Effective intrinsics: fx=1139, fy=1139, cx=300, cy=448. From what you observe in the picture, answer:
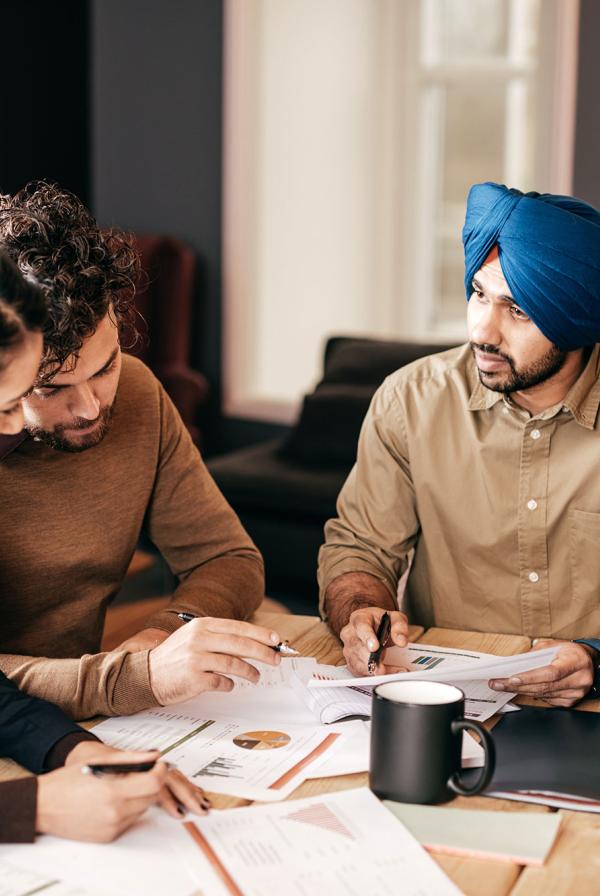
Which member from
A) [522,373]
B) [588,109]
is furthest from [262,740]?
[588,109]

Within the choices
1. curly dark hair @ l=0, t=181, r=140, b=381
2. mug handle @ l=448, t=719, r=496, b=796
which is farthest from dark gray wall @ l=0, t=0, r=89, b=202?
mug handle @ l=448, t=719, r=496, b=796

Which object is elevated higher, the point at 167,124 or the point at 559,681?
the point at 167,124

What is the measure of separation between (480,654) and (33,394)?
0.71 meters

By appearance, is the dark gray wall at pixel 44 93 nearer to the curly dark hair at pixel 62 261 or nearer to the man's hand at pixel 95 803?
the curly dark hair at pixel 62 261

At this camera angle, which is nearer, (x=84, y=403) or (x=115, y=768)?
(x=115, y=768)

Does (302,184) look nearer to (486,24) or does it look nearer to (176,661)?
(486,24)

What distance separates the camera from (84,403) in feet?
5.09

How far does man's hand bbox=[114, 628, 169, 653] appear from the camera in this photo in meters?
1.46

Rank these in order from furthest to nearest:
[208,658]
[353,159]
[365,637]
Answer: [353,159]
[365,637]
[208,658]

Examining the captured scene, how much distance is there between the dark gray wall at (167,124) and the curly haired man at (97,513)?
3112mm

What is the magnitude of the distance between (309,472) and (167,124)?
195 cm

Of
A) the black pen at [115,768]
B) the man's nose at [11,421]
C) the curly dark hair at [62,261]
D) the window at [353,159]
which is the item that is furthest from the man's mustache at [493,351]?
the window at [353,159]

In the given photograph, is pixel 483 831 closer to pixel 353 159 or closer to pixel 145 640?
pixel 145 640

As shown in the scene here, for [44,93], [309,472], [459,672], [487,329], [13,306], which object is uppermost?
[44,93]
